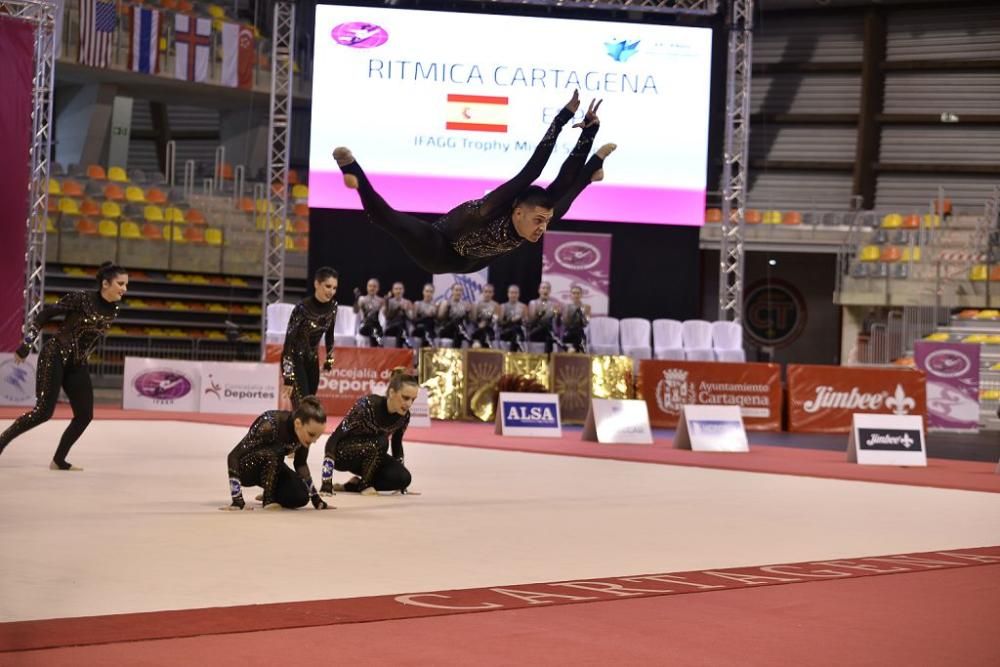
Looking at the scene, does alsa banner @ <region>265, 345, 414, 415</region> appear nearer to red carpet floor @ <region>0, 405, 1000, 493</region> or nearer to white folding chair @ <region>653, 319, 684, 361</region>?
red carpet floor @ <region>0, 405, 1000, 493</region>

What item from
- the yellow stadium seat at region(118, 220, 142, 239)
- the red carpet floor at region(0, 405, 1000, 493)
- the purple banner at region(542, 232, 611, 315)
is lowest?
the red carpet floor at region(0, 405, 1000, 493)

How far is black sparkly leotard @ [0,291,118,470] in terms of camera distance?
8.87 meters

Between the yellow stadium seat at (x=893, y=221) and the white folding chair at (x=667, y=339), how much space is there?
8.43 metres

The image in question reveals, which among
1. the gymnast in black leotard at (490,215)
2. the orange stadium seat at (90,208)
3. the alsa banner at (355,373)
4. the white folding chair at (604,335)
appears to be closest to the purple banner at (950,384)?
the white folding chair at (604,335)

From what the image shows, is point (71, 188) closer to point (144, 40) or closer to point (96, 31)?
point (96, 31)

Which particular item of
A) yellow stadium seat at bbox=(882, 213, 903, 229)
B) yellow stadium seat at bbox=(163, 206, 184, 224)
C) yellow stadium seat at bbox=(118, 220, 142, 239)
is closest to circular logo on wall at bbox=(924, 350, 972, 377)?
yellow stadium seat at bbox=(882, 213, 903, 229)

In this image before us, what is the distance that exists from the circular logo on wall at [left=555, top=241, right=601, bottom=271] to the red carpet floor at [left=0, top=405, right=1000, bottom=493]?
600 centimetres

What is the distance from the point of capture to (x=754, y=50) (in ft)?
99.7

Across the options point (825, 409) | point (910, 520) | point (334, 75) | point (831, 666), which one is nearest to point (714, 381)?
point (825, 409)

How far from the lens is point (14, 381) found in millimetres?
16203

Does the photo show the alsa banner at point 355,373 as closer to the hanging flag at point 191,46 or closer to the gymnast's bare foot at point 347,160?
the gymnast's bare foot at point 347,160

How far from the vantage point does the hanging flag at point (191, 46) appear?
26656 mm

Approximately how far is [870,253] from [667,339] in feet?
24.7

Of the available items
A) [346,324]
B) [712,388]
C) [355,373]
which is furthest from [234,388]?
[712,388]
